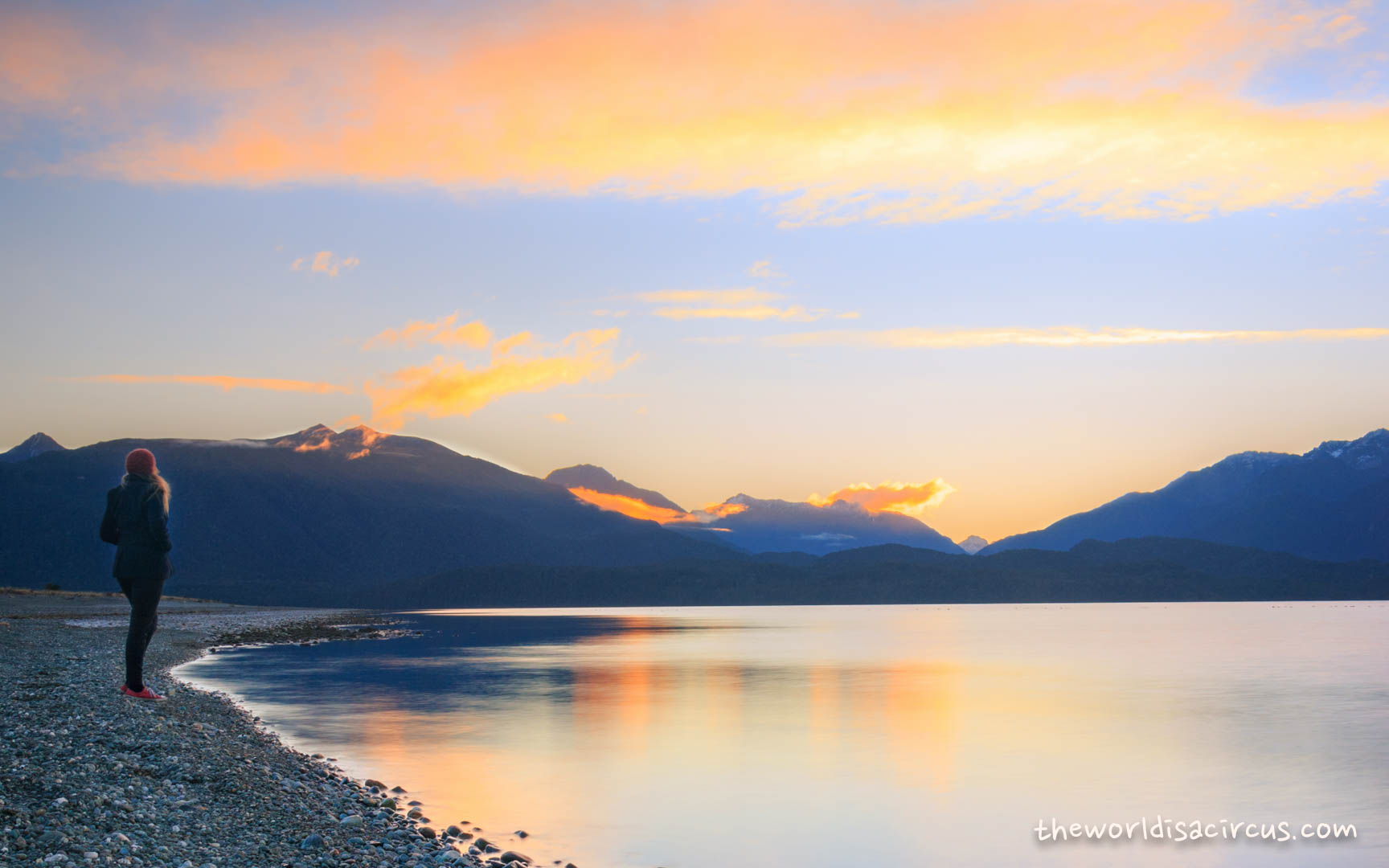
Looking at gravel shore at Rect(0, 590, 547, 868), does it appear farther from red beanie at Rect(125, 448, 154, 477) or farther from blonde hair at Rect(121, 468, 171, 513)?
red beanie at Rect(125, 448, 154, 477)

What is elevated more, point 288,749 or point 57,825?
point 57,825

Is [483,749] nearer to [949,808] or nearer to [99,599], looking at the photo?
[949,808]

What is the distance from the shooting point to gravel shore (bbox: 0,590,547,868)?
11.5 meters

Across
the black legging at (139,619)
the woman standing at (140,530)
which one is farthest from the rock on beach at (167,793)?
the woman standing at (140,530)

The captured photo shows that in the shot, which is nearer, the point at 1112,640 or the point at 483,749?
the point at 483,749

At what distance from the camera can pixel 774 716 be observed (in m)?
36.1

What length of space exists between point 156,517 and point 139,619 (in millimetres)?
1935

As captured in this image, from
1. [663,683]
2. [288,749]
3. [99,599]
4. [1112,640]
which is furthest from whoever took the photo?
[99,599]

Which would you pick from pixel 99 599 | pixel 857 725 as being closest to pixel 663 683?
pixel 857 725

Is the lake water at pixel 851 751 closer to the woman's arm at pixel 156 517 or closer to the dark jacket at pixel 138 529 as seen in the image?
the dark jacket at pixel 138 529

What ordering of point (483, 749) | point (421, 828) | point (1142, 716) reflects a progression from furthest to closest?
1. point (1142, 716)
2. point (483, 749)
3. point (421, 828)

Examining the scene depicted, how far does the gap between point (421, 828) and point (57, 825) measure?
19.2ft

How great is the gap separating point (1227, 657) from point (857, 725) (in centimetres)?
4506

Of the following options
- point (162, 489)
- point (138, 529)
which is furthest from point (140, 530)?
point (162, 489)
